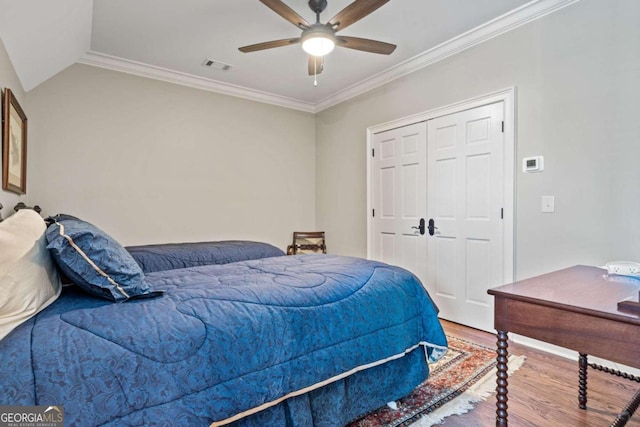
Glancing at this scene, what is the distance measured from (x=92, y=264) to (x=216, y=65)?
9.93 ft

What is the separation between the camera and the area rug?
1757 mm

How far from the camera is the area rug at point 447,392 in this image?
5.76 ft

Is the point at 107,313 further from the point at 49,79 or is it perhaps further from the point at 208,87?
the point at 208,87

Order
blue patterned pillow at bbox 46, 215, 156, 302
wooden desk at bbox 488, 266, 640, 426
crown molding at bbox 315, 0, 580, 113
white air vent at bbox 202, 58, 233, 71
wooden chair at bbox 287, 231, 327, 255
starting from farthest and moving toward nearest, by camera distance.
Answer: wooden chair at bbox 287, 231, 327, 255
white air vent at bbox 202, 58, 233, 71
crown molding at bbox 315, 0, 580, 113
blue patterned pillow at bbox 46, 215, 156, 302
wooden desk at bbox 488, 266, 640, 426

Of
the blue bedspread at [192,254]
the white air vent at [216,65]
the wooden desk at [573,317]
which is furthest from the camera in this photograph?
the white air vent at [216,65]

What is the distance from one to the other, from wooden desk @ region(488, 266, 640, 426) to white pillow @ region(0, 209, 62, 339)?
5.64 ft

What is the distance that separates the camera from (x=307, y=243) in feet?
16.0

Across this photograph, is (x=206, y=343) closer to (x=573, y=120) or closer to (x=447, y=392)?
(x=447, y=392)

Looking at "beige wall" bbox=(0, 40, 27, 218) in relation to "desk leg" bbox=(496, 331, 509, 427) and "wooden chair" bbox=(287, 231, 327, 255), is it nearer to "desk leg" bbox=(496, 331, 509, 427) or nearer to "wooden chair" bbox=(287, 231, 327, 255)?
"desk leg" bbox=(496, 331, 509, 427)

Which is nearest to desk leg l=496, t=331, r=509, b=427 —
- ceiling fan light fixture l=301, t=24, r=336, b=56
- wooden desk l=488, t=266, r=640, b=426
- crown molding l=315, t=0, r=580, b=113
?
wooden desk l=488, t=266, r=640, b=426

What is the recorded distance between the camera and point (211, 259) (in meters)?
3.19

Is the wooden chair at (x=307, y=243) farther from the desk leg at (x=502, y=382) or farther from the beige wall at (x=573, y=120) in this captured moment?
the desk leg at (x=502, y=382)

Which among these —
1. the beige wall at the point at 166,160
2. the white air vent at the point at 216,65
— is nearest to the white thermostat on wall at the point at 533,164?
the beige wall at the point at 166,160

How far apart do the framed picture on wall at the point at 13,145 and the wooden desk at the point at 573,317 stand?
9.70 ft
